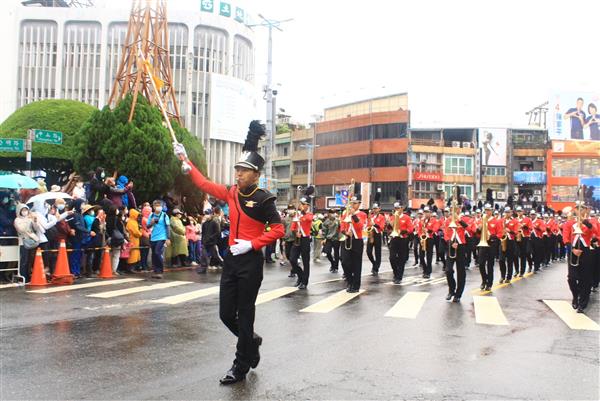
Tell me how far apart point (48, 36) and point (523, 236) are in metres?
55.3

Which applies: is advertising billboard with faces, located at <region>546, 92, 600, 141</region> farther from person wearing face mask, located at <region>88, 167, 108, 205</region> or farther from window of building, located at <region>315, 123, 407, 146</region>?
person wearing face mask, located at <region>88, 167, 108, 205</region>

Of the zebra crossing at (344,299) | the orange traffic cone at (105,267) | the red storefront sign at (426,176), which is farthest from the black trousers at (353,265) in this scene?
the red storefront sign at (426,176)

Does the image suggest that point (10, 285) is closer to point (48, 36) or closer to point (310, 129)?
point (48, 36)

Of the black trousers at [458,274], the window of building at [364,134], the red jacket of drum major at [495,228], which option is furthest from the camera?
the window of building at [364,134]

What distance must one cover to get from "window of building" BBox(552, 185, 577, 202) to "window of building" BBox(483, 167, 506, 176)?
617 cm

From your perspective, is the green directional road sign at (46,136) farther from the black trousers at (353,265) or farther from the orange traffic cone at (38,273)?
the black trousers at (353,265)

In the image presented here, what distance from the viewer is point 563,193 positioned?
6900cm

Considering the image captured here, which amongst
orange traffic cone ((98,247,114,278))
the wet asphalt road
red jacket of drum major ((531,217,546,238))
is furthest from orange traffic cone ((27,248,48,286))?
red jacket of drum major ((531,217,546,238))

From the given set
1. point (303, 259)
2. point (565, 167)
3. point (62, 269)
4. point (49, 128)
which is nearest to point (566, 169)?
point (565, 167)

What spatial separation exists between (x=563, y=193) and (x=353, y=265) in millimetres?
62460

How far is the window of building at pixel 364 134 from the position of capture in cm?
6638

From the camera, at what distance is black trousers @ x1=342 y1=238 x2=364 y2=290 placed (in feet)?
44.4

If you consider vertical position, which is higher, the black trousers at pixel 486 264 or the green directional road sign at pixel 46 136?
the green directional road sign at pixel 46 136

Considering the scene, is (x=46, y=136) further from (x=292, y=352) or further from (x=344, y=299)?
(x=292, y=352)
